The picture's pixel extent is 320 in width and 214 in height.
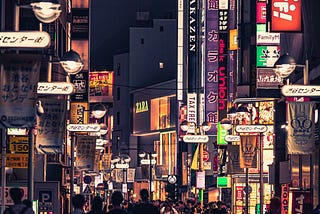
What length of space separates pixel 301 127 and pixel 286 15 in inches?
277

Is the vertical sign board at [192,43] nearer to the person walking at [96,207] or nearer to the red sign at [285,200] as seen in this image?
the red sign at [285,200]

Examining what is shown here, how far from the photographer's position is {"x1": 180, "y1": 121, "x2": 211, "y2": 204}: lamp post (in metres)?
63.4

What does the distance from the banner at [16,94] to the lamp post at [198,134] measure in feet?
129

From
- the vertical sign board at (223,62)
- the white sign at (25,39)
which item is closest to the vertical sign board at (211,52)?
the vertical sign board at (223,62)

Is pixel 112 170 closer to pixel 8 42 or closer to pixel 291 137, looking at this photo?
pixel 291 137

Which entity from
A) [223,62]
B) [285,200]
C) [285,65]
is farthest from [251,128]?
[223,62]

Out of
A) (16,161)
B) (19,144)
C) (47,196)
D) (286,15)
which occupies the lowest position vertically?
(47,196)

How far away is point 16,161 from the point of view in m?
33.4

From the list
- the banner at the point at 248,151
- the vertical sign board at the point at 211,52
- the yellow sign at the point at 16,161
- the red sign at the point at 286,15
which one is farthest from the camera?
the vertical sign board at the point at 211,52

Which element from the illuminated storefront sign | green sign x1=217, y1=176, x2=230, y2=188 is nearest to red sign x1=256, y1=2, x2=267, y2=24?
green sign x1=217, y1=176, x2=230, y2=188

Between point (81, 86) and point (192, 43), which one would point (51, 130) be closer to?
point (81, 86)

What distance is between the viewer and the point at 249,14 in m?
63.0

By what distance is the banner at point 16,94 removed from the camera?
72.2 feet

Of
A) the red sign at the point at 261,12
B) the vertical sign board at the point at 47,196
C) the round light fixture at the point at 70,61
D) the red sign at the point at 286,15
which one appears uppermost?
the red sign at the point at 261,12
